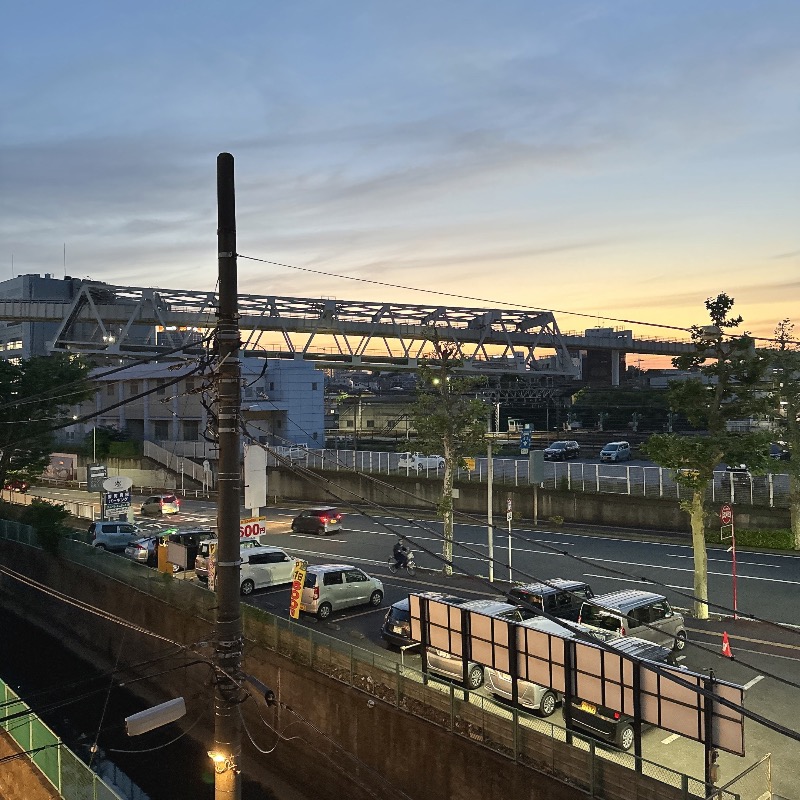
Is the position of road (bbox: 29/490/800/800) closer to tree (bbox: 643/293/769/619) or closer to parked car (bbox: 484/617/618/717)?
parked car (bbox: 484/617/618/717)

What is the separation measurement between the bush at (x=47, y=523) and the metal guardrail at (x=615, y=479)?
10.0 m

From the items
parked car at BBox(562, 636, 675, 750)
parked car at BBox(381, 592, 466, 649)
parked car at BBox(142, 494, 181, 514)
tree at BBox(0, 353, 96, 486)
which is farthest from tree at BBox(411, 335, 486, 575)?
parked car at BBox(142, 494, 181, 514)

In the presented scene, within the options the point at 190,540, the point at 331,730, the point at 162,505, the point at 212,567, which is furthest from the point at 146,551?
the point at 331,730

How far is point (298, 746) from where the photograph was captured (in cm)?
1717

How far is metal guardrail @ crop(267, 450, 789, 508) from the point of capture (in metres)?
30.7

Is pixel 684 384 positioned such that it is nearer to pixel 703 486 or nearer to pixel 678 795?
pixel 703 486

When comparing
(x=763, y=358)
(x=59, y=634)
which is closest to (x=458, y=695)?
(x=763, y=358)

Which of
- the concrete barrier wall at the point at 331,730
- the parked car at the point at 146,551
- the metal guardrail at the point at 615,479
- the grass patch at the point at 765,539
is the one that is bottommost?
the concrete barrier wall at the point at 331,730

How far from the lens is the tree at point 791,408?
27.3 m

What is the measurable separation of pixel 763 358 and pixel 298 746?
16.9m

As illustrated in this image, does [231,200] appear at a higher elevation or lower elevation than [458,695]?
higher

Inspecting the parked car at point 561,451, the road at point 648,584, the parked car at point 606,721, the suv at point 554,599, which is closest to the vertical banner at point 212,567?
the road at point 648,584

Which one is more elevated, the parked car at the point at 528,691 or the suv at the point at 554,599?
the suv at the point at 554,599

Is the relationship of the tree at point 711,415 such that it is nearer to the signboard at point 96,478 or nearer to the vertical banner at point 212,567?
the vertical banner at point 212,567
